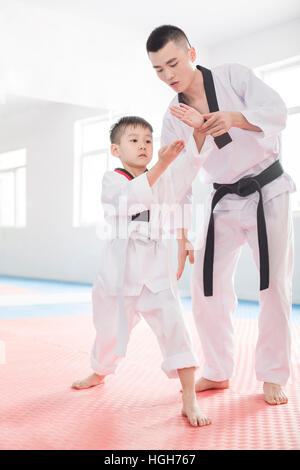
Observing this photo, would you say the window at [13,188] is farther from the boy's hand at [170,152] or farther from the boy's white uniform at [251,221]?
the boy's hand at [170,152]

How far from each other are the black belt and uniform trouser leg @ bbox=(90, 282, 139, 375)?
0.36 m

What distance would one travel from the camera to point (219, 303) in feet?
6.77

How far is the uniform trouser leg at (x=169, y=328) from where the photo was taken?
1.64m

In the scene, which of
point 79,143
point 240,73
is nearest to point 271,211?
point 240,73

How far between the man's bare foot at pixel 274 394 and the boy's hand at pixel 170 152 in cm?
94

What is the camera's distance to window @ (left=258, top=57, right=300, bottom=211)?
5426 millimetres

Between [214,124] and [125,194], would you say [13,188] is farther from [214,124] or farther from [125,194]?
[214,124]

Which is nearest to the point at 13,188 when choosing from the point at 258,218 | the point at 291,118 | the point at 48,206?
the point at 48,206

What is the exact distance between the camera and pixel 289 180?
1982 millimetres

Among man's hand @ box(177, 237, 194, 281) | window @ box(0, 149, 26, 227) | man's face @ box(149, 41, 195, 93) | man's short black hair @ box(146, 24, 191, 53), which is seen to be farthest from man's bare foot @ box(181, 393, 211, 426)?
window @ box(0, 149, 26, 227)

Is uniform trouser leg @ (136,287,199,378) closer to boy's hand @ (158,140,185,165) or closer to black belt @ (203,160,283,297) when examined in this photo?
black belt @ (203,160,283,297)
